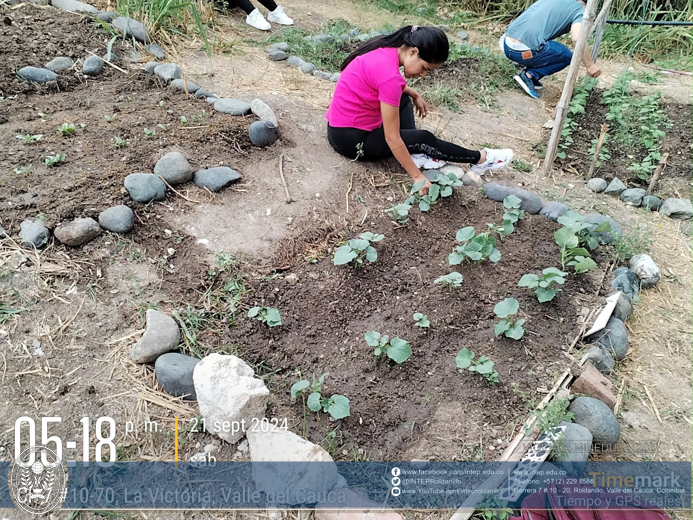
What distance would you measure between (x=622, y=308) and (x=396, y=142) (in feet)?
4.94

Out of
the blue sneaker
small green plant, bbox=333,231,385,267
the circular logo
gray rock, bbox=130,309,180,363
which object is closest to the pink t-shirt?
small green plant, bbox=333,231,385,267

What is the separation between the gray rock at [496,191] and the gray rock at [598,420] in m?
1.44

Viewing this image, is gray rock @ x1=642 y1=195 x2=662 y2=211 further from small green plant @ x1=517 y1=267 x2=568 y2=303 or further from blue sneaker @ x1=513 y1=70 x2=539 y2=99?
blue sneaker @ x1=513 y1=70 x2=539 y2=99

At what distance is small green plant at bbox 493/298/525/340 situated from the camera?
2.26 meters

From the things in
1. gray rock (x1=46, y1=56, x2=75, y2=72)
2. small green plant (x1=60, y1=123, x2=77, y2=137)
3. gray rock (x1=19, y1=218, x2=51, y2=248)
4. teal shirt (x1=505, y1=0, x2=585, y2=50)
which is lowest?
gray rock (x1=19, y1=218, x2=51, y2=248)

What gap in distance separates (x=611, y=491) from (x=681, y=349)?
102 centimetres

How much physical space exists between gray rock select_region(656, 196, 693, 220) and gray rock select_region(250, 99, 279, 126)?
104 inches

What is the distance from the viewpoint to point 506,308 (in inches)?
91.4

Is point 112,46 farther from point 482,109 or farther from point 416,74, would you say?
point 482,109

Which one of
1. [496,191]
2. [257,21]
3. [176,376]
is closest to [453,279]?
[496,191]

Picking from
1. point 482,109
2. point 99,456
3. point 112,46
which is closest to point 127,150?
point 112,46

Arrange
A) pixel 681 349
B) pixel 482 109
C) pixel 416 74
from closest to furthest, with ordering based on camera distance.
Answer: pixel 681 349 < pixel 416 74 < pixel 482 109

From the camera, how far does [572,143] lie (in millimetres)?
3916

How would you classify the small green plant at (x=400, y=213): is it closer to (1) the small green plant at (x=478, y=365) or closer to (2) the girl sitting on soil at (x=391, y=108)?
(2) the girl sitting on soil at (x=391, y=108)
